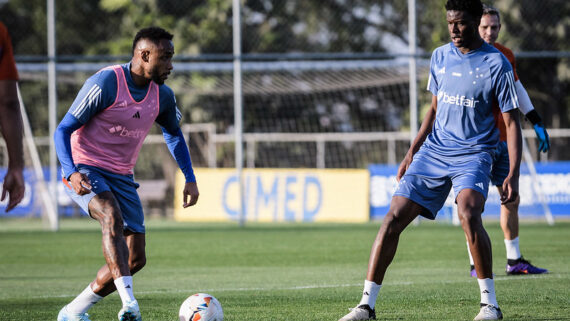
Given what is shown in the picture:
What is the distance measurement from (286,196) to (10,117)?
709 inches

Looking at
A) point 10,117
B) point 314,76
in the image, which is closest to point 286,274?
point 10,117

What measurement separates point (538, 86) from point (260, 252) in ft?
55.6

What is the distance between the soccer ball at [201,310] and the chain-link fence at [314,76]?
63.8ft

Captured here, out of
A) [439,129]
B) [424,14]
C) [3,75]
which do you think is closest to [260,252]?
[439,129]

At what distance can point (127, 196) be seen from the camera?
674cm

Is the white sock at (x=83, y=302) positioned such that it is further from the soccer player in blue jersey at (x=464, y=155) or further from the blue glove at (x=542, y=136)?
the blue glove at (x=542, y=136)

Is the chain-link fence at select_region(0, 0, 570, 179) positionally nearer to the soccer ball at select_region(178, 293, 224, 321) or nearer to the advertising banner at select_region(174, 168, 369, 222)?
the advertising banner at select_region(174, 168, 369, 222)

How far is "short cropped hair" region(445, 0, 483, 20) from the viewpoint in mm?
6617

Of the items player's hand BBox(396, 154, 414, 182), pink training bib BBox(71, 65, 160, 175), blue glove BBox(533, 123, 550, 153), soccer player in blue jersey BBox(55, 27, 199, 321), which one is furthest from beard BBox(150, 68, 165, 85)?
blue glove BBox(533, 123, 550, 153)

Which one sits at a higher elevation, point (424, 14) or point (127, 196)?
point (424, 14)

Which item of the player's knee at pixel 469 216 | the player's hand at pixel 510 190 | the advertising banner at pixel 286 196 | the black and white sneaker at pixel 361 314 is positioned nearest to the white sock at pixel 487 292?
the player's knee at pixel 469 216

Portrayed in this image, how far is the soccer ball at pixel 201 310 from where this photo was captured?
20.2 ft

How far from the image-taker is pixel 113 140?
266 inches

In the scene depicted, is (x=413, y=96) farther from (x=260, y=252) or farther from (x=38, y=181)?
(x=38, y=181)
